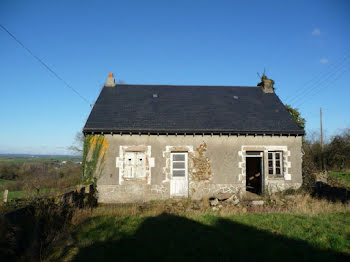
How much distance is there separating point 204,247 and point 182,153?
20.4ft

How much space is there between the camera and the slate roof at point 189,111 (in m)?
10.7

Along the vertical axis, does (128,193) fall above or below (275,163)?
below

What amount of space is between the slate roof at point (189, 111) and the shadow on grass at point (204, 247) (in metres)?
5.61

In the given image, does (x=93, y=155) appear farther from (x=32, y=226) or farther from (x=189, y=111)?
(x=32, y=226)

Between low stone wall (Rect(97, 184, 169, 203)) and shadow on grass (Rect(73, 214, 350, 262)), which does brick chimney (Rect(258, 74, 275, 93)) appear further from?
shadow on grass (Rect(73, 214, 350, 262))

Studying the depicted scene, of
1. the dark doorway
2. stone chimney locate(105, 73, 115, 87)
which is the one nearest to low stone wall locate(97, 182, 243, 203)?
the dark doorway

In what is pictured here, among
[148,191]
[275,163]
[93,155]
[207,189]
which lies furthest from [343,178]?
[93,155]

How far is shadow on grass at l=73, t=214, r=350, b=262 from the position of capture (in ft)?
14.1

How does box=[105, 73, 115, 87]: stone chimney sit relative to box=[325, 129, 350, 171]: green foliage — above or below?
above

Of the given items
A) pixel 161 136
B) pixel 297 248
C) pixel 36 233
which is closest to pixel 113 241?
pixel 36 233

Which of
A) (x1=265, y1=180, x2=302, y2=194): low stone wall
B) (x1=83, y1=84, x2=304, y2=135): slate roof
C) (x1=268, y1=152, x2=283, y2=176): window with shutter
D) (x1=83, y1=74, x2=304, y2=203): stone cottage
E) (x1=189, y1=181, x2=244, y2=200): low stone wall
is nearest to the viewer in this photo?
(x1=83, y1=74, x2=304, y2=203): stone cottage

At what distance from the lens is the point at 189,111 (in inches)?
478

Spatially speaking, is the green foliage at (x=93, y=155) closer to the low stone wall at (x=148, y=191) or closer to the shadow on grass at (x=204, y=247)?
the low stone wall at (x=148, y=191)

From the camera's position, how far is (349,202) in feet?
27.1
